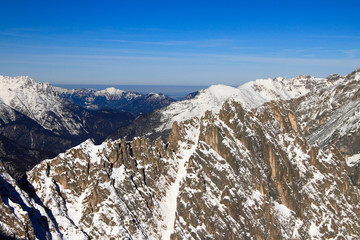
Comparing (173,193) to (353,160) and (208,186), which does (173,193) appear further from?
(353,160)

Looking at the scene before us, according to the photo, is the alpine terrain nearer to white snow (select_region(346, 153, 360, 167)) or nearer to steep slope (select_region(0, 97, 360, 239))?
steep slope (select_region(0, 97, 360, 239))

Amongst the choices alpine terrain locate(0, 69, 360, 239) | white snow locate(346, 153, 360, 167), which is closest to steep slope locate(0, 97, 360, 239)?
alpine terrain locate(0, 69, 360, 239)

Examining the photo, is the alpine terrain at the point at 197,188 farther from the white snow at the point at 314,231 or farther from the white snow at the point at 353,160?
the white snow at the point at 353,160

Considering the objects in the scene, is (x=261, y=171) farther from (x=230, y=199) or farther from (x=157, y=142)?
(x=157, y=142)

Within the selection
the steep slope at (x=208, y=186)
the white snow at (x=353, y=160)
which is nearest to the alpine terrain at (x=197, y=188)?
the steep slope at (x=208, y=186)

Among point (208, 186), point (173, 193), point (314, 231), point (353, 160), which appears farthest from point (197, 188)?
point (353, 160)

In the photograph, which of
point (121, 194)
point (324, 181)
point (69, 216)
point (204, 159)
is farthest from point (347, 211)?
point (69, 216)
